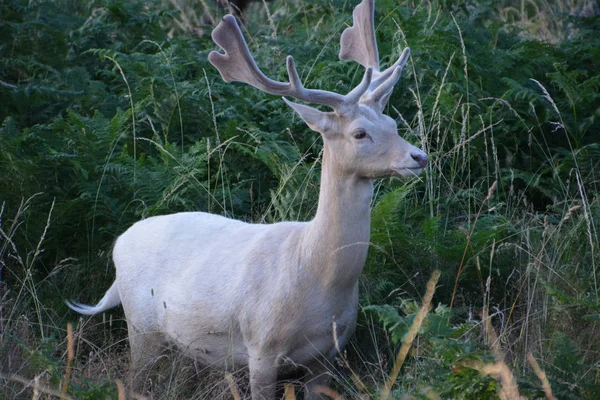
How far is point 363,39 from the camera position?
18.6 feet

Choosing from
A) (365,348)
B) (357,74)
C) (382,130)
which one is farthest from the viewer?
(357,74)

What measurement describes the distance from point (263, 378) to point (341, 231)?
89 cm

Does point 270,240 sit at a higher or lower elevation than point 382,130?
lower

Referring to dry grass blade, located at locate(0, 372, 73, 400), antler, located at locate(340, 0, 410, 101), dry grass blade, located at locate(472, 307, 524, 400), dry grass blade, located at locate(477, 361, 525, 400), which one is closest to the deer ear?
antler, located at locate(340, 0, 410, 101)

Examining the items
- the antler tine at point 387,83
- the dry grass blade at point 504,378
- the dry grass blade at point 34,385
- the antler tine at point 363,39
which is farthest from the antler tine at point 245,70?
the dry grass blade at point 34,385

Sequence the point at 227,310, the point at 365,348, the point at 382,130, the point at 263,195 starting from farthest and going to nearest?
the point at 263,195 → the point at 365,348 → the point at 227,310 → the point at 382,130

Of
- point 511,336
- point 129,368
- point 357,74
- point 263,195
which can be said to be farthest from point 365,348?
point 357,74

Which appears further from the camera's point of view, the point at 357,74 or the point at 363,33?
the point at 357,74

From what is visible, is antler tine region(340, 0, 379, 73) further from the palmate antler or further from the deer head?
the deer head

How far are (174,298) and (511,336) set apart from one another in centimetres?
194

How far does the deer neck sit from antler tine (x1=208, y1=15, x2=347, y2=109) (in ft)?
0.99

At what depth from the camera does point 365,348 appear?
18.2 ft

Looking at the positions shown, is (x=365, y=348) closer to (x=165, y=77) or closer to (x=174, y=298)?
(x=174, y=298)

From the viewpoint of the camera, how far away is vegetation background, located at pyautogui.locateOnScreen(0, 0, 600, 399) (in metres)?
5.12
